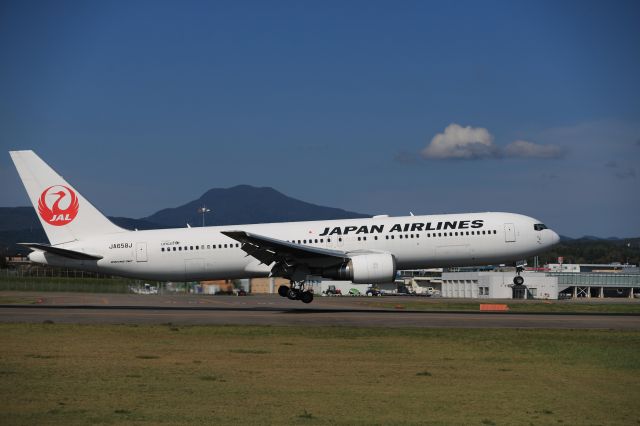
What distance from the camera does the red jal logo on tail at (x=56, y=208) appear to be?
43562 millimetres

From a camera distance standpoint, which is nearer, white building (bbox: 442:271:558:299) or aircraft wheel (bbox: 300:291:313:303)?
aircraft wheel (bbox: 300:291:313:303)

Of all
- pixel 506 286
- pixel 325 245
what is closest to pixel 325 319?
pixel 325 245

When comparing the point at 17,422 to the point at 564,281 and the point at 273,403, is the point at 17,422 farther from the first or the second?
the point at 564,281

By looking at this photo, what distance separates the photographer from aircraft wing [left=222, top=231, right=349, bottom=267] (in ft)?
127

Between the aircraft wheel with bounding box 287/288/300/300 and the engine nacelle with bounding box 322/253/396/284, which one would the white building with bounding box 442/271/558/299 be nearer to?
the aircraft wheel with bounding box 287/288/300/300

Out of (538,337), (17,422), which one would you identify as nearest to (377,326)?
(538,337)

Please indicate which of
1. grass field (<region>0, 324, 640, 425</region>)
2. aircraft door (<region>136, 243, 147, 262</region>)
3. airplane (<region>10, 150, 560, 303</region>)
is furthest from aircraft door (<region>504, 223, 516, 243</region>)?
aircraft door (<region>136, 243, 147, 262</region>)

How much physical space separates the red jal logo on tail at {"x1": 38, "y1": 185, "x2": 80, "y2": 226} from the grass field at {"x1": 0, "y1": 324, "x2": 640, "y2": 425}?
15.3 metres

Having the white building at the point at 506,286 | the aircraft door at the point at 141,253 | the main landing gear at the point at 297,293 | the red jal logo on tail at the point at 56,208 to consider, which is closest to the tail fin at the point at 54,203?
the red jal logo on tail at the point at 56,208

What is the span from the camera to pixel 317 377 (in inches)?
769

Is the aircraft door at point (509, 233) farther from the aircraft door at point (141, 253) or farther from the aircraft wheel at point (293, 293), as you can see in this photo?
the aircraft door at point (141, 253)

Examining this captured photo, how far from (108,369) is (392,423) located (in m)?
8.84

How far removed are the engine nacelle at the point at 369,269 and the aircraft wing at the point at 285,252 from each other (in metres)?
0.55

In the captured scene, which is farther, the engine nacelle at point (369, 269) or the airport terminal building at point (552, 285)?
the airport terminal building at point (552, 285)
